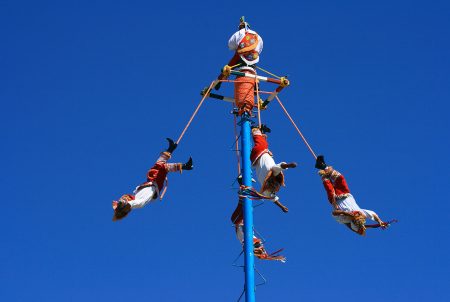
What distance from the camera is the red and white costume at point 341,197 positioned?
468 inches

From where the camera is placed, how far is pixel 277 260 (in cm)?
1241

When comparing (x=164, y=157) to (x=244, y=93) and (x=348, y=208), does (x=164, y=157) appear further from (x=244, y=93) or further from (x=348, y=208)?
(x=348, y=208)

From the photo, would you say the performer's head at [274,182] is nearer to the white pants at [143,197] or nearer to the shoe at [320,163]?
the shoe at [320,163]

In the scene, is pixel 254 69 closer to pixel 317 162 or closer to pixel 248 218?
pixel 317 162

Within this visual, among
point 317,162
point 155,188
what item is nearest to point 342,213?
point 317,162

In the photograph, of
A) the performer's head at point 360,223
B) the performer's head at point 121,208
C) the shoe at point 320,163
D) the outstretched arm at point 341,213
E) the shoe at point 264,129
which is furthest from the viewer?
the shoe at point 264,129

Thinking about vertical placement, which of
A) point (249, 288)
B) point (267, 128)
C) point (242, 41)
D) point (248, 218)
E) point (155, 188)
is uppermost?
point (242, 41)

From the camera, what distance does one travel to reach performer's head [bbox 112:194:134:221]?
1129 cm

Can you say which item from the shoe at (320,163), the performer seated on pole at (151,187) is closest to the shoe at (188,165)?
the performer seated on pole at (151,187)

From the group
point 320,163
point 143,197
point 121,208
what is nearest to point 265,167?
A: point 320,163

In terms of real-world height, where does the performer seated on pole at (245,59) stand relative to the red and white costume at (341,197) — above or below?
above

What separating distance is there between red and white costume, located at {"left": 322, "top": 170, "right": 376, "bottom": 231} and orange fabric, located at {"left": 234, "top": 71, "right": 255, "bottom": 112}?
79.4 inches

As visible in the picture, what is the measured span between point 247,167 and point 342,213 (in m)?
1.89

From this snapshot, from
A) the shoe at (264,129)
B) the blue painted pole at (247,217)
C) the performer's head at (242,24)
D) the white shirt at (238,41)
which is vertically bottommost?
the blue painted pole at (247,217)
